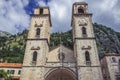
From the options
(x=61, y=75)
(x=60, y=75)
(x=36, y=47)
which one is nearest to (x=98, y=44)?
(x=61, y=75)

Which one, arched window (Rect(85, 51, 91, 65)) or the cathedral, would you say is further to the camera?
arched window (Rect(85, 51, 91, 65))

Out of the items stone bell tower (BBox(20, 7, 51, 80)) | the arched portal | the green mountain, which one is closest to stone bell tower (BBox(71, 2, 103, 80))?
the arched portal

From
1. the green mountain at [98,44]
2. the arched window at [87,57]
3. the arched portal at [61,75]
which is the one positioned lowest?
the arched portal at [61,75]

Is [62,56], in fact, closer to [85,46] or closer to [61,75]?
[61,75]

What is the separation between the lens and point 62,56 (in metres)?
27.1

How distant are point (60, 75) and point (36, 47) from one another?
241 inches

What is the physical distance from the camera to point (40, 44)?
2697 centimetres

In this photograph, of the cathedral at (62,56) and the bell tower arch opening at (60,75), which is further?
the bell tower arch opening at (60,75)

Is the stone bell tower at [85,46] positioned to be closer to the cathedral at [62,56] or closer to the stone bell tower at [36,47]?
the cathedral at [62,56]

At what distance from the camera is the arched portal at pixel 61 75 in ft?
81.5

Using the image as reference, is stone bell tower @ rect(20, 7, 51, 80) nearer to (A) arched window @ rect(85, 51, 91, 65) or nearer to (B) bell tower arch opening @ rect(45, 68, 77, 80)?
(B) bell tower arch opening @ rect(45, 68, 77, 80)

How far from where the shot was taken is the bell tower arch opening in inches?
977

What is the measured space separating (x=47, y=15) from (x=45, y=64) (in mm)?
9868

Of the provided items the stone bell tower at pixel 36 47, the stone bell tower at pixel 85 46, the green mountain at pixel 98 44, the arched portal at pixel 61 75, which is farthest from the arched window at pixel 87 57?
the green mountain at pixel 98 44
